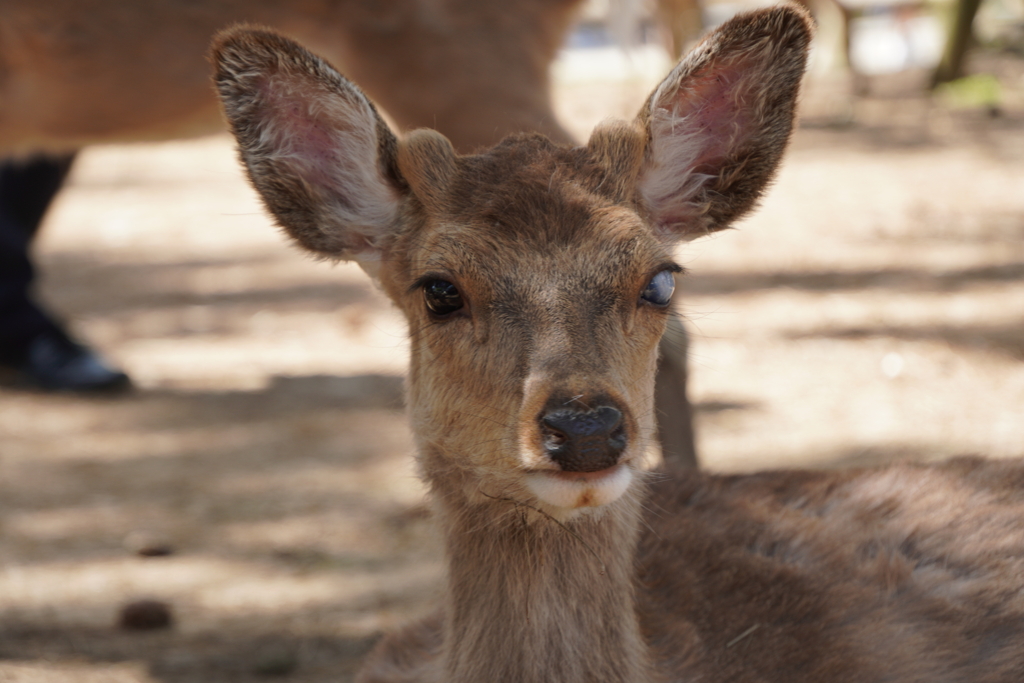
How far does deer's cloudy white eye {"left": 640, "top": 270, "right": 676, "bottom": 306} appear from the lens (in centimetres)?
258

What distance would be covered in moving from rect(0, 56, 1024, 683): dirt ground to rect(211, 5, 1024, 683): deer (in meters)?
0.52

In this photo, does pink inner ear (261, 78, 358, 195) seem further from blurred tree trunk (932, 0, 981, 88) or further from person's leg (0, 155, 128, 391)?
blurred tree trunk (932, 0, 981, 88)

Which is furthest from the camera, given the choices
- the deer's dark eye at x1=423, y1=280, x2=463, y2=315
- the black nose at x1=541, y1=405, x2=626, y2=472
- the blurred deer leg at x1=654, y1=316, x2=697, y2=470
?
the blurred deer leg at x1=654, y1=316, x2=697, y2=470

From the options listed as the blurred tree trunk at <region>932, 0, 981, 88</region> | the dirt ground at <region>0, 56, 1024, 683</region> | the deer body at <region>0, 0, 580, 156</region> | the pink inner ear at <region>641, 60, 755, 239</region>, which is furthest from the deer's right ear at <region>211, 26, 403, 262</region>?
the blurred tree trunk at <region>932, 0, 981, 88</region>

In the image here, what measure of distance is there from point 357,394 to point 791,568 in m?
3.46

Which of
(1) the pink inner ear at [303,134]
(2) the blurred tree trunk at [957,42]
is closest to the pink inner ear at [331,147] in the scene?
(1) the pink inner ear at [303,134]

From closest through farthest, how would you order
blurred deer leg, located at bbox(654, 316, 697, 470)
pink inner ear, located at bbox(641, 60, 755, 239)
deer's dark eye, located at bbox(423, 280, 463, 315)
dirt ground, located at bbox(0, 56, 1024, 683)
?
deer's dark eye, located at bbox(423, 280, 463, 315)
pink inner ear, located at bbox(641, 60, 755, 239)
dirt ground, located at bbox(0, 56, 1024, 683)
blurred deer leg, located at bbox(654, 316, 697, 470)

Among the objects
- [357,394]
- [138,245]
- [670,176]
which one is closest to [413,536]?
[357,394]

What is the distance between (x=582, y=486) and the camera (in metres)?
2.19

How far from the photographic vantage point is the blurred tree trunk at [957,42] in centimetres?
1069

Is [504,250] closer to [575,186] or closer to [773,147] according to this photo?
[575,186]

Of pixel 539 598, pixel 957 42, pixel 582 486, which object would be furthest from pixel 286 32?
pixel 957 42

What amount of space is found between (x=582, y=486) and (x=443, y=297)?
65cm

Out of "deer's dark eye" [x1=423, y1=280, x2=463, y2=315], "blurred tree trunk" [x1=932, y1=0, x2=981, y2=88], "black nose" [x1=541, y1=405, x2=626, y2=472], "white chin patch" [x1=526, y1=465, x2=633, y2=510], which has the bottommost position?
"white chin patch" [x1=526, y1=465, x2=633, y2=510]
